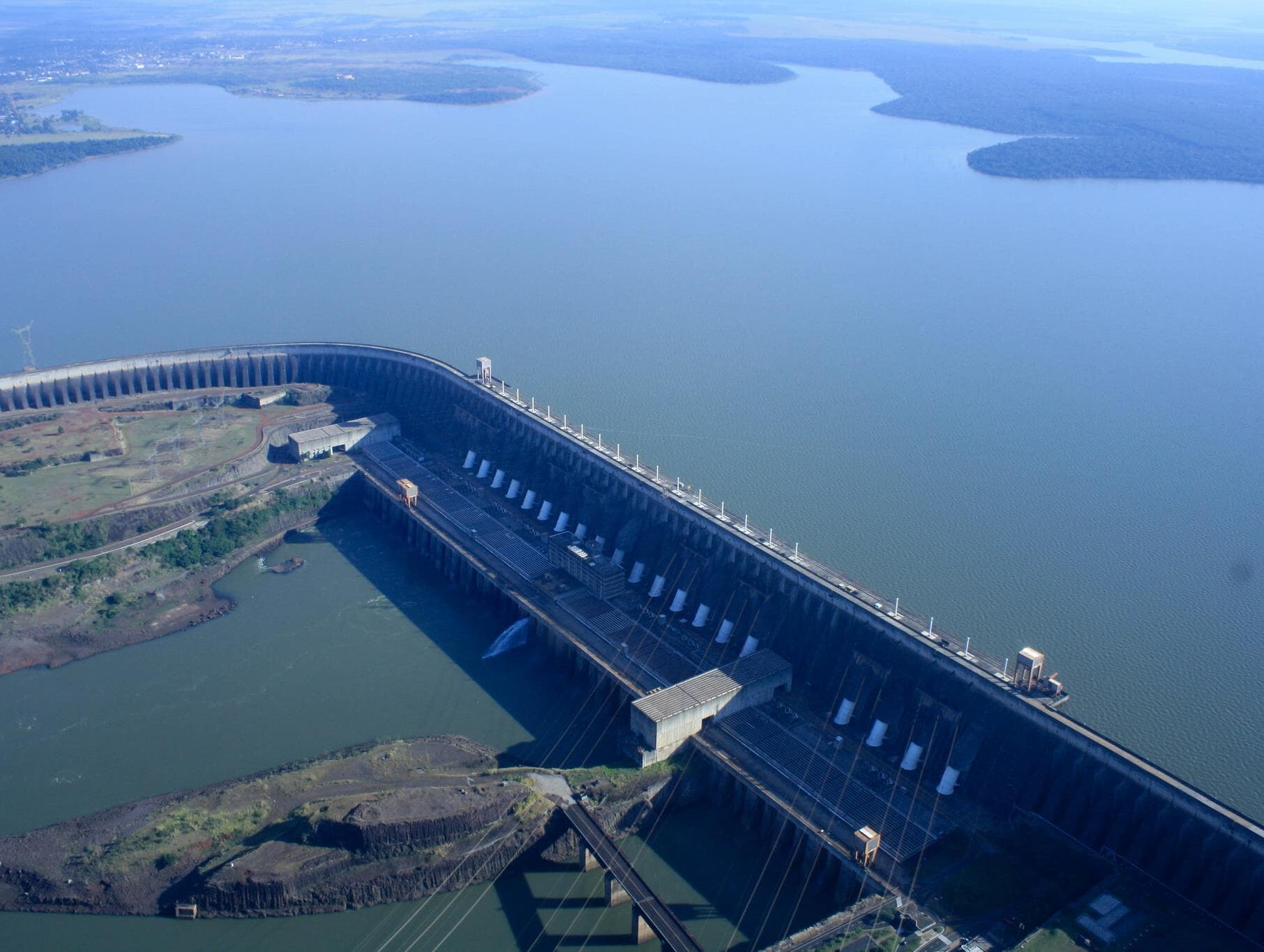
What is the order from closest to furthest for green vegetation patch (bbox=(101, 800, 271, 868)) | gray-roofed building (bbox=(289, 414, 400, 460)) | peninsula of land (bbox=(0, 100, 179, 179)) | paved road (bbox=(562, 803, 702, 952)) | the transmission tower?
paved road (bbox=(562, 803, 702, 952))
green vegetation patch (bbox=(101, 800, 271, 868))
gray-roofed building (bbox=(289, 414, 400, 460))
the transmission tower
peninsula of land (bbox=(0, 100, 179, 179))

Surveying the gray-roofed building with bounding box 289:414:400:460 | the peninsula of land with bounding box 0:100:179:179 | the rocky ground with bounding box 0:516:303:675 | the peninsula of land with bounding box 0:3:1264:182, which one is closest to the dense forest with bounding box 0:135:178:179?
the peninsula of land with bounding box 0:100:179:179

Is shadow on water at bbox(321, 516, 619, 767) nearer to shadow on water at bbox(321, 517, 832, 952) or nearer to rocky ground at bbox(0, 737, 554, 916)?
shadow on water at bbox(321, 517, 832, 952)

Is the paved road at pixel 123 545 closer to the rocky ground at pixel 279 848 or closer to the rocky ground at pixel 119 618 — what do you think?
the rocky ground at pixel 119 618

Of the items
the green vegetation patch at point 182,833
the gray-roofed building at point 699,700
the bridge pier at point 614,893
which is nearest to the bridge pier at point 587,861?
the bridge pier at point 614,893

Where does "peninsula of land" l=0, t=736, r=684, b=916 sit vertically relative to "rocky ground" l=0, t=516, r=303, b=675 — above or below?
above

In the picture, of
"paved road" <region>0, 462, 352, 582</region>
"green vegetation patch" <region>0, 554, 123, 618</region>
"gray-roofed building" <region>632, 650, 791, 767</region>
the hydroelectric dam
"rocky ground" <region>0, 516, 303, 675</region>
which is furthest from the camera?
"paved road" <region>0, 462, 352, 582</region>

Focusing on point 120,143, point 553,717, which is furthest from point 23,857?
point 120,143
